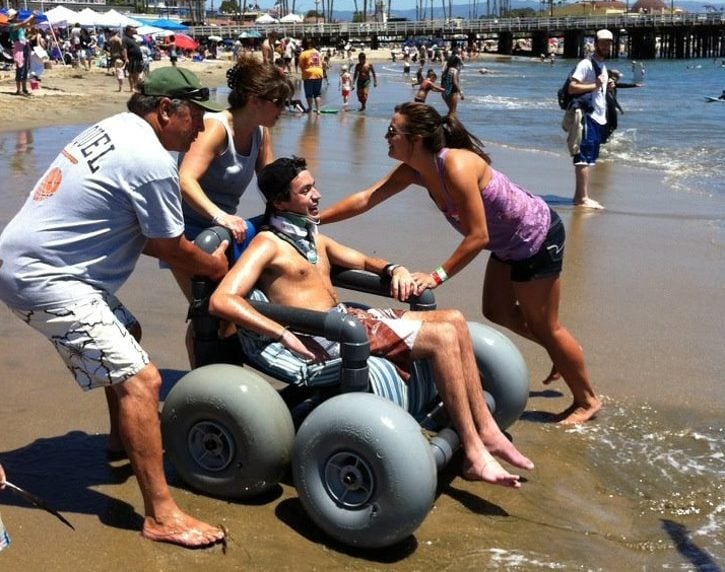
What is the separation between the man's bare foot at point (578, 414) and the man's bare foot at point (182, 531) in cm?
203

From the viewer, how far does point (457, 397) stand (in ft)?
12.4

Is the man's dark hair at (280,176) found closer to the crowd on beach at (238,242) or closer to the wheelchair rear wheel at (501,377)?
the crowd on beach at (238,242)

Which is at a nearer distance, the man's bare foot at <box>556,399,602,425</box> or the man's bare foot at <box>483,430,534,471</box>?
the man's bare foot at <box>483,430,534,471</box>

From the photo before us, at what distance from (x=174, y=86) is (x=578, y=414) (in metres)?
2.56

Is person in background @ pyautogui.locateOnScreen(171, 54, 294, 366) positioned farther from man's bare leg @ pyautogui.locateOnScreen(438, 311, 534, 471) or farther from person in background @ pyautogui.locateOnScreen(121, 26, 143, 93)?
person in background @ pyautogui.locateOnScreen(121, 26, 143, 93)

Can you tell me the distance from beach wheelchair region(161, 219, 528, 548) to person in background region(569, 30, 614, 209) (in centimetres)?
638

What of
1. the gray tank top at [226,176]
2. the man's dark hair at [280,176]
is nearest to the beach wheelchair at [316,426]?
the man's dark hair at [280,176]

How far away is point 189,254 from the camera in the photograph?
3613mm

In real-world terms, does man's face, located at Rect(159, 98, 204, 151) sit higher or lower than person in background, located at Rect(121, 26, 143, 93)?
lower

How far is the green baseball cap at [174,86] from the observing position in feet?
11.6

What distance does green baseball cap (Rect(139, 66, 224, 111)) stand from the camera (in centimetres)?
354

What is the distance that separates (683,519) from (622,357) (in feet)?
6.21

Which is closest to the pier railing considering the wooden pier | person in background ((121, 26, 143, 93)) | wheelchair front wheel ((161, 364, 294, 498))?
the wooden pier

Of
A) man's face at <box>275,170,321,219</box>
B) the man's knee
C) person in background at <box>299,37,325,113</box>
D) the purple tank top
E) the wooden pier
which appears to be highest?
the wooden pier
